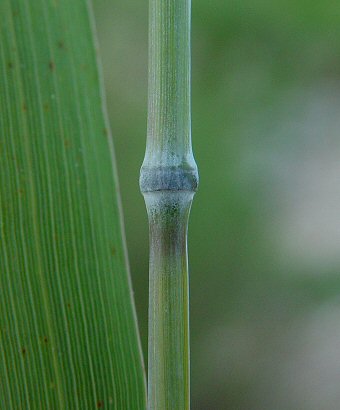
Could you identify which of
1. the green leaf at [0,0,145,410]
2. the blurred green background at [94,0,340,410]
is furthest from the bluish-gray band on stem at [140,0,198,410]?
the blurred green background at [94,0,340,410]

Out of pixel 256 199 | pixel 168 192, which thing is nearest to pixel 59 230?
pixel 168 192

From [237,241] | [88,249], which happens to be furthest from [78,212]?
[237,241]

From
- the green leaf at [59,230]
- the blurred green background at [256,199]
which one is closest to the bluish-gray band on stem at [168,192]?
the green leaf at [59,230]

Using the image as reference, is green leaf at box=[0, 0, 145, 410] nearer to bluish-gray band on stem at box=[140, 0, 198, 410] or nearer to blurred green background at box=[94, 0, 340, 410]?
bluish-gray band on stem at box=[140, 0, 198, 410]

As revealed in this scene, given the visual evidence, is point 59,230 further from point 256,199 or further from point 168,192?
point 256,199

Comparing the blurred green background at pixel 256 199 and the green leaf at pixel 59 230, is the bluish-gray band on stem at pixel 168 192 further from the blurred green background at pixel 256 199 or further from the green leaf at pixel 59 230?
the blurred green background at pixel 256 199

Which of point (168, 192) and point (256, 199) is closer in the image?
point (168, 192)

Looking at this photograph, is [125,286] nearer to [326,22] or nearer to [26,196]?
[26,196]
